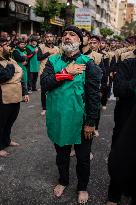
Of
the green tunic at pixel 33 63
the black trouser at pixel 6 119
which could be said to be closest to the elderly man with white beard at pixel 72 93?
the black trouser at pixel 6 119

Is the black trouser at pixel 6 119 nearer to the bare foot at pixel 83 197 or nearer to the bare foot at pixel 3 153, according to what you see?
the bare foot at pixel 3 153

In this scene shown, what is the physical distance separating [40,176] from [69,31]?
2.12 metres

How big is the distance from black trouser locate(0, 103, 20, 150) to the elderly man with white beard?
1.70 metres

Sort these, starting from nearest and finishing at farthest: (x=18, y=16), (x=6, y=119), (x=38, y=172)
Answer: (x=38, y=172)
(x=6, y=119)
(x=18, y=16)

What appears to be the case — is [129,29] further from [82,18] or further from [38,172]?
[38,172]

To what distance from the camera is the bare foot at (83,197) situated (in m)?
4.61

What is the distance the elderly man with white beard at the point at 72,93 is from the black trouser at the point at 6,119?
1.70 meters

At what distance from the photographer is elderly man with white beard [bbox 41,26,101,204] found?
427cm

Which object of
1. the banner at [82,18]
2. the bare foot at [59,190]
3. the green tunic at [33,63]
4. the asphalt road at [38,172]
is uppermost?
the banner at [82,18]

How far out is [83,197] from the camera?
464 cm

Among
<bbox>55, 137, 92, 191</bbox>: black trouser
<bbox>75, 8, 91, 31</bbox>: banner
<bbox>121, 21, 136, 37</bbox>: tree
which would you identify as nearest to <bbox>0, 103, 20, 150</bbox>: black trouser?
<bbox>55, 137, 92, 191</bbox>: black trouser

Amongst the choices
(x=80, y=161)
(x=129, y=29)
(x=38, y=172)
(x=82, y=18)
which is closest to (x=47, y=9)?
(x=82, y=18)

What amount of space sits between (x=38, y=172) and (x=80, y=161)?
1143mm

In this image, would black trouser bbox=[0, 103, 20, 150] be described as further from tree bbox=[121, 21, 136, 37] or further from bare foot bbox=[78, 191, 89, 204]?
tree bbox=[121, 21, 136, 37]
